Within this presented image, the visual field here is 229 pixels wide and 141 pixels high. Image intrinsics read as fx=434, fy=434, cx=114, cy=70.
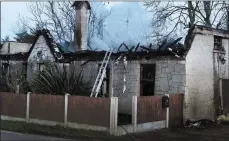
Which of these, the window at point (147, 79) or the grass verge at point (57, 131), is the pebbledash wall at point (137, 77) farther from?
the grass verge at point (57, 131)

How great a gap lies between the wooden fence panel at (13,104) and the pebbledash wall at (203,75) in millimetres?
6719

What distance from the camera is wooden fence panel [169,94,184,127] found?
1727 cm

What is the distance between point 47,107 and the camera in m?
16.6

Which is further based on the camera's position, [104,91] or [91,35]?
[91,35]

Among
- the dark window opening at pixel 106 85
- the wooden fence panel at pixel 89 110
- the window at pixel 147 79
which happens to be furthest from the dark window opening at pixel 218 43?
the wooden fence panel at pixel 89 110

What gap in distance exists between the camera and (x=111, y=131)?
47.4ft

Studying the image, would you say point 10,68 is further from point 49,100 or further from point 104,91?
point 49,100

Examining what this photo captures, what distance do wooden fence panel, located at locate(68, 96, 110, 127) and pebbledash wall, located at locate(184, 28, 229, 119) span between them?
4604 millimetres

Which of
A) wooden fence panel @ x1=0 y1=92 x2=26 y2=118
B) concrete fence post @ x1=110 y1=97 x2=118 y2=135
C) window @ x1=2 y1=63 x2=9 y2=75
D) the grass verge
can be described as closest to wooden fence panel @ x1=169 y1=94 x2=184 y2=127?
concrete fence post @ x1=110 y1=97 x2=118 y2=135

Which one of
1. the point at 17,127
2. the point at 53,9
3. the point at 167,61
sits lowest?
the point at 17,127

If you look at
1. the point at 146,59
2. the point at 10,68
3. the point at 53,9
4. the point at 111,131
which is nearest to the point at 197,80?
the point at 146,59

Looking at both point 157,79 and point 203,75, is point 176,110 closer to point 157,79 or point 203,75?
point 157,79

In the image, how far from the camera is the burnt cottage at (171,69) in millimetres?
18047

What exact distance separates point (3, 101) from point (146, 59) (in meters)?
6.36
